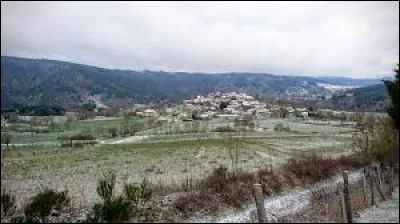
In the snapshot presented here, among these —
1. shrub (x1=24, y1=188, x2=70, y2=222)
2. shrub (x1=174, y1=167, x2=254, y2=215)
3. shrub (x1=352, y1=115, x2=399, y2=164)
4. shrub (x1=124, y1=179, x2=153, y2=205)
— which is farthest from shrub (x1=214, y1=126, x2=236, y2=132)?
shrub (x1=24, y1=188, x2=70, y2=222)

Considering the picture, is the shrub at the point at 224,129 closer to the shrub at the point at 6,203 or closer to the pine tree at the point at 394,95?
the pine tree at the point at 394,95

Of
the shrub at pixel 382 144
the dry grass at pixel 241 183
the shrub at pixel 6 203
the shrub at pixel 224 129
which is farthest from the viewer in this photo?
the shrub at pixel 224 129

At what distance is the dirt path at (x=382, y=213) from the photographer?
19406mm

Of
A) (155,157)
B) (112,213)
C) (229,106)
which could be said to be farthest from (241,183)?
(229,106)

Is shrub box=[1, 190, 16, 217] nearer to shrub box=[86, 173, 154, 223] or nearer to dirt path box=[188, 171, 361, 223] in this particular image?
shrub box=[86, 173, 154, 223]

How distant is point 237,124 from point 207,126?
7742 mm

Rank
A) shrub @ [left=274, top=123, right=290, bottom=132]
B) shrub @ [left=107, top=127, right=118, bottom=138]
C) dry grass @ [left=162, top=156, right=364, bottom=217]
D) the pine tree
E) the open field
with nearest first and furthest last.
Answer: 1. dry grass @ [left=162, top=156, right=364, bottom=217]
2. the pine tree
3. the open field
4. shrub @ [left=107, top=127, right=118, bottom=138]
5. shrub @ [left=274, top=123, right=290, bottom=132]

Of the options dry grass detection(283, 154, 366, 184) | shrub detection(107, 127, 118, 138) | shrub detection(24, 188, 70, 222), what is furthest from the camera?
shrub detection(107, 127, 118, 138)

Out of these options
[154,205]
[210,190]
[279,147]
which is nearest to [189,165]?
[279,147]

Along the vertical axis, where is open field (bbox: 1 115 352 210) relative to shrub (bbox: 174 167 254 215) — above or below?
below

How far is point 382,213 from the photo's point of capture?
70.6 ft

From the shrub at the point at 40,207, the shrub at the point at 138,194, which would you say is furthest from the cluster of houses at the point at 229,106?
the shrub at the point at 40,207

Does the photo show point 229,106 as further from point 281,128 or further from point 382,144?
point 382,144

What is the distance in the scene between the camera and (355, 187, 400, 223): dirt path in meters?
19.4
